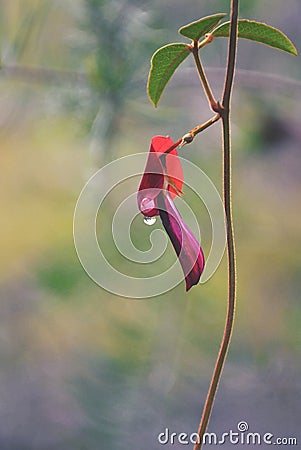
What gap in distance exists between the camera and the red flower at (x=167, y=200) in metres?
0.17

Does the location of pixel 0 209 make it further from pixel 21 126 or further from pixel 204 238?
pixel 204 238

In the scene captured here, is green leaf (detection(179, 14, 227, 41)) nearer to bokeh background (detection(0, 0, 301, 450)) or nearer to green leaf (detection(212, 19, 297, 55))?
green leaf (detection(212, 19, 297, 55))

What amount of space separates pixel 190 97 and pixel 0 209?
0.18 meters

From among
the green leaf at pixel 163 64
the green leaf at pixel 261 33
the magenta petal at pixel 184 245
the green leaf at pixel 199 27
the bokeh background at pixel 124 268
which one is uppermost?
the bokeh background at pixel 124 268

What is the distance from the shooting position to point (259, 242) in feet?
1.61

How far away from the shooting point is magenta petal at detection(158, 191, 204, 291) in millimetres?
167

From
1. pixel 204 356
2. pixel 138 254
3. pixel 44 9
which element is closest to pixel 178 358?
pixel 204 356

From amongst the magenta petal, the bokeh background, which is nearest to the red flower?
the magenta petal

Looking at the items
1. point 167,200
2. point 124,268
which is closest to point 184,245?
point 167,200

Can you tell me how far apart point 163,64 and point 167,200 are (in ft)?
0.15

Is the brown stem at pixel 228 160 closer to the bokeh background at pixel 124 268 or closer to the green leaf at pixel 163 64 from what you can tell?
the green leaf at pixel 163 64

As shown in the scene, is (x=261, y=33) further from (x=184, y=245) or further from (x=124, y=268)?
(x=124, y=268)

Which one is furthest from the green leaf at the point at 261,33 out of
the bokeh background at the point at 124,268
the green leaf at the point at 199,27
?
the bokeh background at the point at 124,268

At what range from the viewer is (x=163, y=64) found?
0.63 ft
